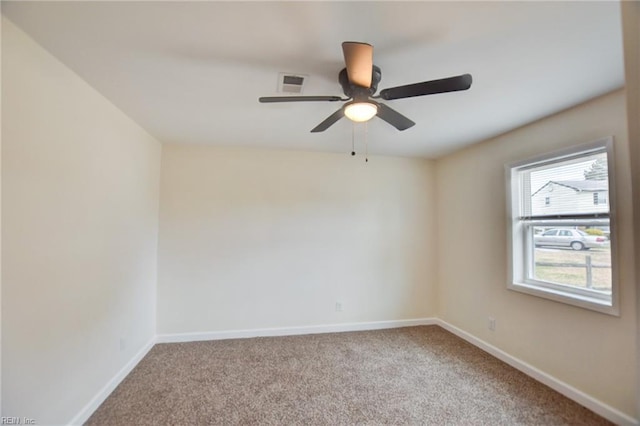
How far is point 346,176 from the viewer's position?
3.85 m

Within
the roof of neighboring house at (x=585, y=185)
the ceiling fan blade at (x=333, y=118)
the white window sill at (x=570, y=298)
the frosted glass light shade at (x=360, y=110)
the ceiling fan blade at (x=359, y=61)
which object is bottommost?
the white window sill at (x=570, y=298)

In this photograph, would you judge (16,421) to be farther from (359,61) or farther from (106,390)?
(359,61)

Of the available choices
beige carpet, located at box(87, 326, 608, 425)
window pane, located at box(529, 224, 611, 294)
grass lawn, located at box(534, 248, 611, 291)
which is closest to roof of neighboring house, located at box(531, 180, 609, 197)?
window pane, located at box(529, 224, 611, 294)

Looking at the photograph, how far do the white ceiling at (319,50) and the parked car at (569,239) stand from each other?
1041mm

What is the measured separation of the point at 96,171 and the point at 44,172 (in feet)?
1.69

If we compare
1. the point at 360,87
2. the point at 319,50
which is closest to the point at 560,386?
the point at 360,87

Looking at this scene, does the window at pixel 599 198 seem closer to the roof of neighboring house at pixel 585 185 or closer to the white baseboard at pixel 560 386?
the roof of neighboring house at pixel 585 185

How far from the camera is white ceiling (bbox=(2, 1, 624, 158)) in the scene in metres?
1.32

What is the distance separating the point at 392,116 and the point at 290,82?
73 cm

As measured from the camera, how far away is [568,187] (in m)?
2.43

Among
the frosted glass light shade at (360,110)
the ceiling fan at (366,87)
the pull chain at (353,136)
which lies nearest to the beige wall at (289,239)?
the pull chain at (353,136)

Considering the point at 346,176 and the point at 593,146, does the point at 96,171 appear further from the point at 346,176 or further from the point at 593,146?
the point at 593,146

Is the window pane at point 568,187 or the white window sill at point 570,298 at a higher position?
the window pane at point 568,187

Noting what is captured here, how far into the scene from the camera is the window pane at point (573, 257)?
218 centimetres
